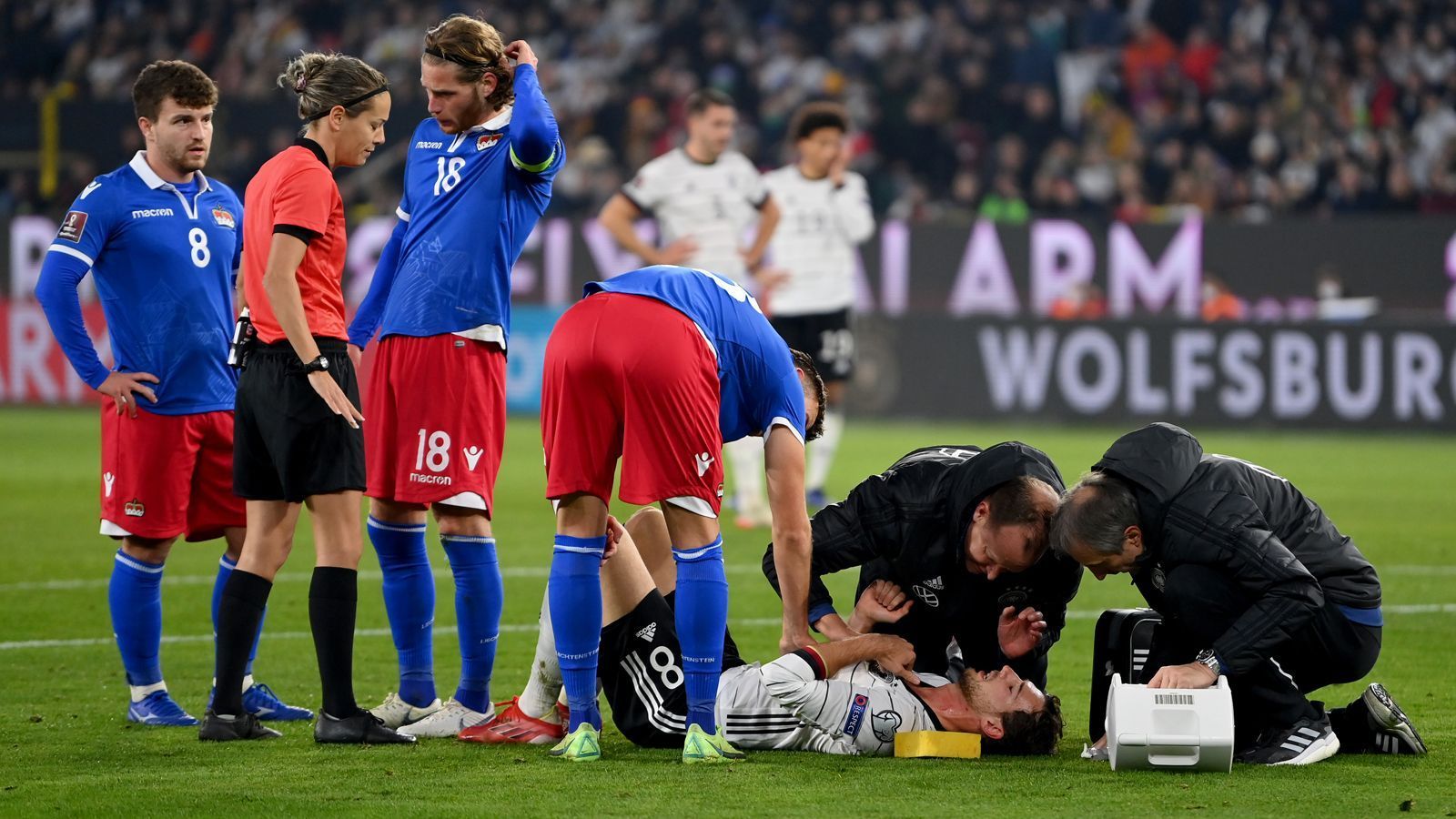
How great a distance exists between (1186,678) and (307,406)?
2712mm

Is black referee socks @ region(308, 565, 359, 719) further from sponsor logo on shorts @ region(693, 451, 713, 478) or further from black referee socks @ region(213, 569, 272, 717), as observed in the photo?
sponsor logo on shorts @ region(693, 451, 713, 478)

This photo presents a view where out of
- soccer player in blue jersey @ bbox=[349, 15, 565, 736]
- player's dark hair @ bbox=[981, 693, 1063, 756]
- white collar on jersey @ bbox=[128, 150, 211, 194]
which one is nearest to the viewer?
player's dark hair @ bbox=[981, 693, 1063, 756]

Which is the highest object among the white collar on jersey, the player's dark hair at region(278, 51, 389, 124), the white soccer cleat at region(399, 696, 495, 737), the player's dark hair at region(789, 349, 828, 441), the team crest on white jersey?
the player's dark hair at region(278, 51, 389, 124)

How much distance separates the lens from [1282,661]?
558 centimetres

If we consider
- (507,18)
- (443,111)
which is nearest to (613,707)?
(443,111)

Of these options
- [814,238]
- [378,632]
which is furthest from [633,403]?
[814,238]

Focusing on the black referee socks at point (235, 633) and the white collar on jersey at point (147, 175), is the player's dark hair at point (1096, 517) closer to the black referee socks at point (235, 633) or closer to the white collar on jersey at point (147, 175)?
the black referee socks at point (235, 633)

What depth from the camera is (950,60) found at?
23.5 meters

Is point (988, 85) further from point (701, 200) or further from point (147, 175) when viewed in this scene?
point (147, 175)

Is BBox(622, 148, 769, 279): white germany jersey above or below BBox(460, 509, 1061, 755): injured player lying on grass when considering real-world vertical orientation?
above

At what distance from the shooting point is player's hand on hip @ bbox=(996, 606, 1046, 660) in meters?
5.67

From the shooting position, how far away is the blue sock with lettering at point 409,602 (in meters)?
6.07

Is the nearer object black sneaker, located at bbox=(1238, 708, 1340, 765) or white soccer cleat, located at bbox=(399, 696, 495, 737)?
black sneaker, located at bbox=(1238, 708, 1340, 765)

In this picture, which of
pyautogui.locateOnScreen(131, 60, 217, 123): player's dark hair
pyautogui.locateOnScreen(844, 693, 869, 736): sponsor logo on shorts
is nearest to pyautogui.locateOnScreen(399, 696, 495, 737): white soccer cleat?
pyautogui.locateOnScreen(844, 693, 869, 736): sponsor logo on shorts
